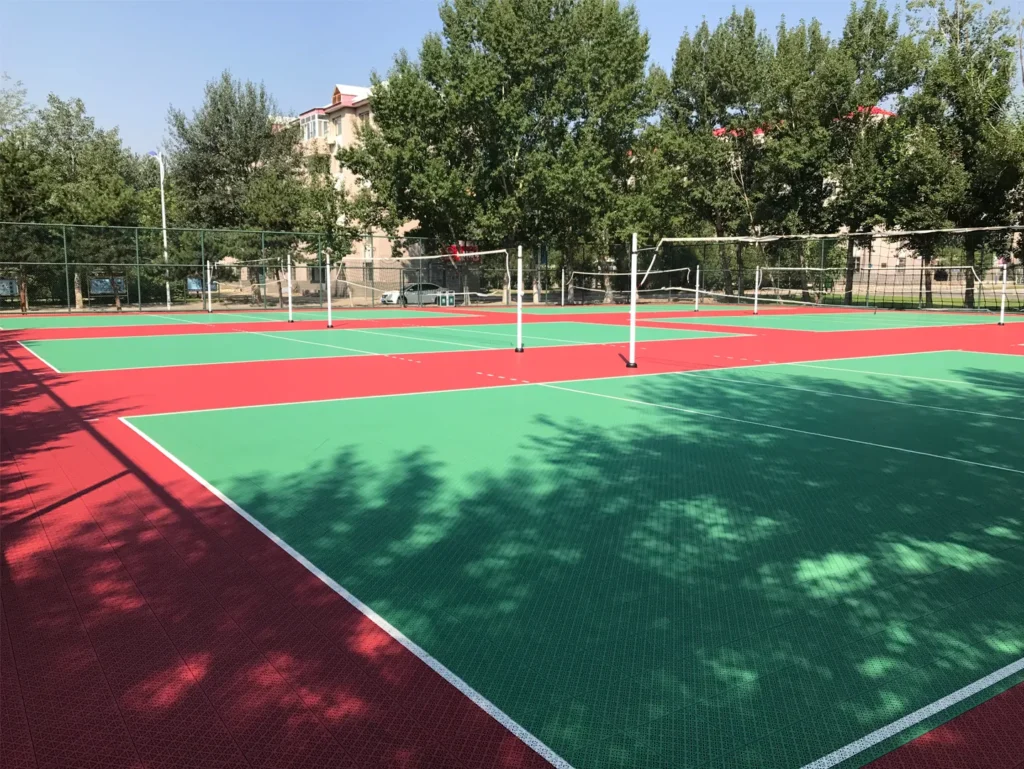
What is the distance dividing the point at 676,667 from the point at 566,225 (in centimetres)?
4223

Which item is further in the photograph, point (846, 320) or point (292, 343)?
point (846, 320)

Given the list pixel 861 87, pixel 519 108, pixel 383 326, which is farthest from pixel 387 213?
pixel 861 87

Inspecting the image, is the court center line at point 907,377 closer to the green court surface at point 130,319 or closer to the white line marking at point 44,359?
the white line marking at point 44,359

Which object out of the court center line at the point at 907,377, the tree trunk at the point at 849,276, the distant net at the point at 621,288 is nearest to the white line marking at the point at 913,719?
the court center line at the point at 907,377

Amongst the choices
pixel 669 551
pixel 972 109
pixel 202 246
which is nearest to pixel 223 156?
pixel 202 246

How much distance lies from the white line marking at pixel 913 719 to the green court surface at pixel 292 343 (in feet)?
47.4

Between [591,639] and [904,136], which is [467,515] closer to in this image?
[591,639]

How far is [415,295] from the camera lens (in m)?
47.3

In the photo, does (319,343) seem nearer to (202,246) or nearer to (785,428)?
(785,428)

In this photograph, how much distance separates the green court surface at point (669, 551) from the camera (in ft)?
11.0

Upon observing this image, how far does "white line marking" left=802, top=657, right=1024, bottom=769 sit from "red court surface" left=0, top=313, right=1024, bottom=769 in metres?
0.09

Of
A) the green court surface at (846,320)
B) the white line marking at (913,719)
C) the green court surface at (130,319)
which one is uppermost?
the green court surface at (130,319)

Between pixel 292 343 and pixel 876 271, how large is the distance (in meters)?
33.0

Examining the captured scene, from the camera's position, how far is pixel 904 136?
40.2 m
